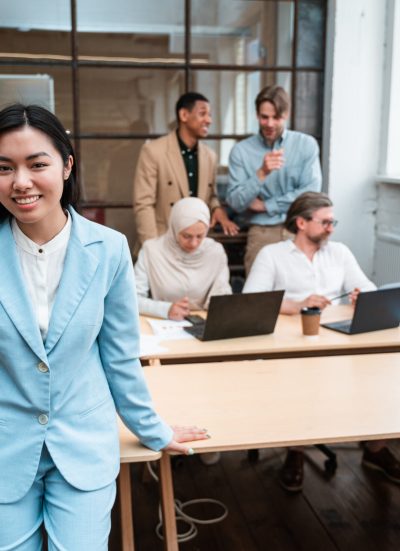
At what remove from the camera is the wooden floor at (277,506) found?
2.78 metres

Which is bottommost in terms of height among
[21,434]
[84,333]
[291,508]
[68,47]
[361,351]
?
[291,508]

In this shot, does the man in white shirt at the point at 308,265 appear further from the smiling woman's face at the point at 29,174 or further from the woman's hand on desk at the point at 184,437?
the smiling woman's face at the point at 29,174

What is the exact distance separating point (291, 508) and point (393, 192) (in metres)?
2.47

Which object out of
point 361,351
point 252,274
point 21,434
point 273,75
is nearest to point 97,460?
point 21,434

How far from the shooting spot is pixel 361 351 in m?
3.00

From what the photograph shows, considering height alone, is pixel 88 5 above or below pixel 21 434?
above

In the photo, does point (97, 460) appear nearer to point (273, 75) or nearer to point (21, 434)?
point (21, 434)

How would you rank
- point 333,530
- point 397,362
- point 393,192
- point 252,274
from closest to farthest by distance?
point 397,362 → point 333,530 → point 252,274 → point 393,192

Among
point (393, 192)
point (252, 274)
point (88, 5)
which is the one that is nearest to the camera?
point (252, 274)

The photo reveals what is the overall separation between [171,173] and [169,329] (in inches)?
56.2

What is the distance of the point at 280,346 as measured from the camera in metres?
2.82

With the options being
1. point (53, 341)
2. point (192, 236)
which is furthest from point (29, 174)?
point (192, 236)

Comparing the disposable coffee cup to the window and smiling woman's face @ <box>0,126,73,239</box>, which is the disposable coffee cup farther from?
the window

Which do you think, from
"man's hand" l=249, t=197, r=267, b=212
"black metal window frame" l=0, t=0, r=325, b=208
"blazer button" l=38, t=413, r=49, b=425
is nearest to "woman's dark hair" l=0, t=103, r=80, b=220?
"blazer button" l=38, t=413, r=49, b=425
